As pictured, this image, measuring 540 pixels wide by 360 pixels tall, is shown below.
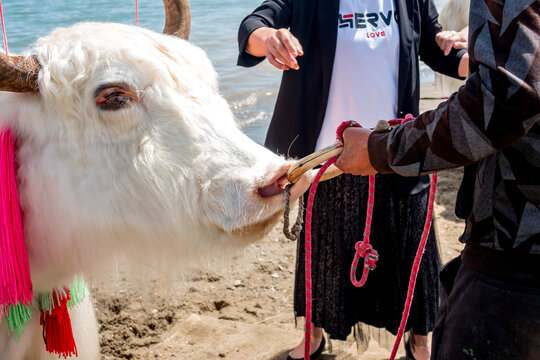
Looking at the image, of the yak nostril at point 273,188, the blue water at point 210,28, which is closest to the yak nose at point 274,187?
the yak nostril at point 273,188

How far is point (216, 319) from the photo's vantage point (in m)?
3.24

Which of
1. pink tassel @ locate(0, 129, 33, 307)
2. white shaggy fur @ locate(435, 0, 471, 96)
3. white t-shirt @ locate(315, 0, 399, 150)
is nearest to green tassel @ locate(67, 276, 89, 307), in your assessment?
pink tassel @ locate(0, 129, 33, 307)

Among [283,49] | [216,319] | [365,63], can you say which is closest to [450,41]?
[365,63]

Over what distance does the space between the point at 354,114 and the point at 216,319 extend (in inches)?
60.5

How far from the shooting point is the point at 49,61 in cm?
152

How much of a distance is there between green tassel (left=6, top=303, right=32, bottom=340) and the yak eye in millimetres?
654

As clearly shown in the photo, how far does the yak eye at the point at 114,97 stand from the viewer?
1.48 metres

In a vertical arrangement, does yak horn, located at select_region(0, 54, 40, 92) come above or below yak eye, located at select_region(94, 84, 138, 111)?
above

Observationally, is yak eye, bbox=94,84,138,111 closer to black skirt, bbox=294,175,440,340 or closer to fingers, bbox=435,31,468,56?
black skirt, bbox=294,175,440,340

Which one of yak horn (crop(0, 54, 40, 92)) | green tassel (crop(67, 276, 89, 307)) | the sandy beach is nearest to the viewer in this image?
yak horn (crop(0, 54, 40, 92))

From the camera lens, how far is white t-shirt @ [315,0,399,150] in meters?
2.38

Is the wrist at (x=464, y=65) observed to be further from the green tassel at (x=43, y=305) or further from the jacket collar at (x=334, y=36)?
the green tassel at (x=43, y=305)

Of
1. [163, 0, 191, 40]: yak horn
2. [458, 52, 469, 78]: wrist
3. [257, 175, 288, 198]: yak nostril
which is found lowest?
[257, 175, 288, 198]: yak nostril

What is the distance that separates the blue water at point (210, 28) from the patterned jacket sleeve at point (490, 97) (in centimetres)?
522
